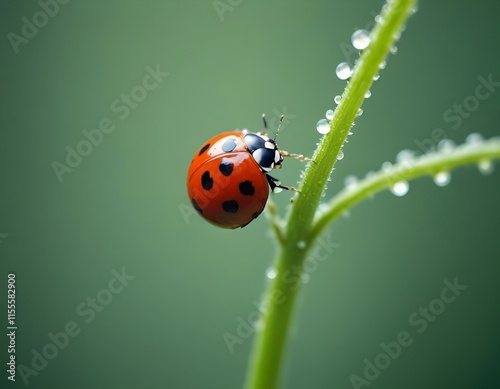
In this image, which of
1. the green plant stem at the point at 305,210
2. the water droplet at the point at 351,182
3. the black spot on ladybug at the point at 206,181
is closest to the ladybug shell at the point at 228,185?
the black spot on ladybug at the point at 206,181

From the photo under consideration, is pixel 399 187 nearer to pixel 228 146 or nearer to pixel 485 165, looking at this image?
pixel 485 165

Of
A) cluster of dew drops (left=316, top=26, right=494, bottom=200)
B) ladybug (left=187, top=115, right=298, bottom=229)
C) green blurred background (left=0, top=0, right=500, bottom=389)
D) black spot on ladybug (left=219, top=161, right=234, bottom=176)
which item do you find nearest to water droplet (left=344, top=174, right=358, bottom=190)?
cluster of dew drops (left=316, top=26, right=494, bottom=200)

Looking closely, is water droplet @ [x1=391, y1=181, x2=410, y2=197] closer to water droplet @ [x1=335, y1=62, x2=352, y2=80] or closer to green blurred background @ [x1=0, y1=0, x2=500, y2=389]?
water droplet @ [x1=335, y1=62, x2=352, y2=80]

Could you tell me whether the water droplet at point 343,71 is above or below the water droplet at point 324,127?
above

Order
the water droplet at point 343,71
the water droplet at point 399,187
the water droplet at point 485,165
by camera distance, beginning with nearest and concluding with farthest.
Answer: the water droplet at point 485,165
the water droplet at point 399,187
the water droplet at point 343,71

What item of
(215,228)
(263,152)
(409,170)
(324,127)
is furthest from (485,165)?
(215,228)

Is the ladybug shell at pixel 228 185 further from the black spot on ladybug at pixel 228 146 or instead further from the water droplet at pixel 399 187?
the water droplet at pixel 399 187

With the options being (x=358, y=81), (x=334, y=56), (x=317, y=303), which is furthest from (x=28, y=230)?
(x=358, y=81)
